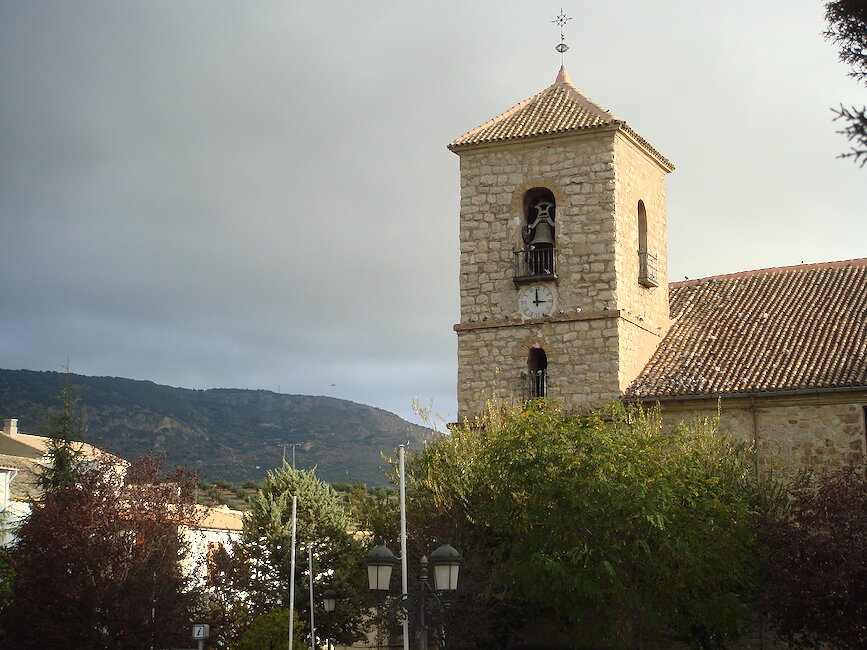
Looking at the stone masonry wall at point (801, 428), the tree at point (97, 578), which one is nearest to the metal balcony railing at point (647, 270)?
the stone masonry wall at point (801, 428)

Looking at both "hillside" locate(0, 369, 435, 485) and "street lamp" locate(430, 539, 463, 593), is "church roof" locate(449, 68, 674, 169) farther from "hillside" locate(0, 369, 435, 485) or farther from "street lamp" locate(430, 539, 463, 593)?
"hillside" locate(0, 369, 435, 485)

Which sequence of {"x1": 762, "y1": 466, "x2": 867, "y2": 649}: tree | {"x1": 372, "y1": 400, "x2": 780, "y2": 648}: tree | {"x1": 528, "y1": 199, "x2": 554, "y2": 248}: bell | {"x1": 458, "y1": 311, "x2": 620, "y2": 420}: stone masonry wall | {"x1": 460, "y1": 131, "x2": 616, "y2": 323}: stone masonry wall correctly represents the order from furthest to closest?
{"x1": 528, "y1": 199, "x2": 554, "y2": 248}: bell < {"x1": 460, "y1": 131, "x2": 616, "y2": 323}: stone masonry wall < {"x1": 458, "y1": 311, "x2": 620, "y2": 420}: stone masonry wall < {"x1": 372, "y1": 400, "x2": 780, "y2": 648}: tree < {"x1": 762, "y1": 466, "x2": 867, "y2": 649}: tree

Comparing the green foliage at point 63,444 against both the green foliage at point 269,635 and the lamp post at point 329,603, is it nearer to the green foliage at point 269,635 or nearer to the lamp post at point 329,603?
the lamp post at point 329,603

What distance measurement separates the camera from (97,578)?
24.5m

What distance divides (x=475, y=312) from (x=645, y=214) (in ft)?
17.2

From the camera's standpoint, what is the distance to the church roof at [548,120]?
2833 centimetres

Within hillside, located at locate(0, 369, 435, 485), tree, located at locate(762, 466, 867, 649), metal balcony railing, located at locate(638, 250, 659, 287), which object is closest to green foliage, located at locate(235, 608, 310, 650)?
tree, located at locate(762, 466, 867, 649)

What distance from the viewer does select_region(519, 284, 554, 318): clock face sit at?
28125 mm

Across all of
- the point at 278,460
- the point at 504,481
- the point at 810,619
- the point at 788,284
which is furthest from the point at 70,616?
the point at 278,460

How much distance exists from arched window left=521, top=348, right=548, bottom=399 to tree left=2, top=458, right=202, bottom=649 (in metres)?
8.75

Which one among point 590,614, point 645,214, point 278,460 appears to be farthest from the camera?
point 278,460

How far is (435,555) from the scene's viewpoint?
16.8m

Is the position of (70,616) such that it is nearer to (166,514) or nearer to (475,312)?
(166,514)

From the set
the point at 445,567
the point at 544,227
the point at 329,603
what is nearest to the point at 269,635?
the point at 329,603
